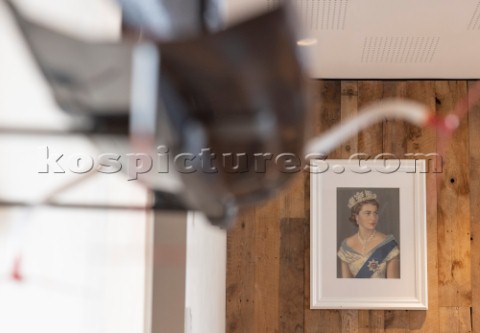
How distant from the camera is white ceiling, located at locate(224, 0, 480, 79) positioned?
2117 millimetres

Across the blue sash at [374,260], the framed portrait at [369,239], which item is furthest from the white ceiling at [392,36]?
the blue sash at [374,260]

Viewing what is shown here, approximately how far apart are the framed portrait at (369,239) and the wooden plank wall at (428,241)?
0.17 feet

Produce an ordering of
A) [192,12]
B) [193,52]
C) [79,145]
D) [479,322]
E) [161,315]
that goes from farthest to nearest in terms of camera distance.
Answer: [479,322] → [161,315] → [79,145] → [192,12] → [193,52]

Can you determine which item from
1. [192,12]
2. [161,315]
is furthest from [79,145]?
[161,315]

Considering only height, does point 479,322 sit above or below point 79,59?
below

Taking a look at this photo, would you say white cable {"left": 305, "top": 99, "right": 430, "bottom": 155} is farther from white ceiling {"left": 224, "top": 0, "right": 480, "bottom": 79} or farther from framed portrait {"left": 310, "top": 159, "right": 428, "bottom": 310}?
framed portrait {"left": 310, "top": 159, "right": 428, "bottom": 310}

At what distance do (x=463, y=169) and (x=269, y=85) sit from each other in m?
2.92

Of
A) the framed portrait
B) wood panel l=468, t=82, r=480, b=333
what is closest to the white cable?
the framed portrait

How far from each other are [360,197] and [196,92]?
9.22ft

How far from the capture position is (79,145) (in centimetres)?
53

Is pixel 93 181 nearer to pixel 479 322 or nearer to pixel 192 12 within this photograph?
pixel 192 12

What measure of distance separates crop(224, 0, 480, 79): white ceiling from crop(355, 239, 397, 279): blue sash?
727 millimetres

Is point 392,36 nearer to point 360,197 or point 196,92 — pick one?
point 360,197

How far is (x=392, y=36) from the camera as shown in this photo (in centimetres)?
236
